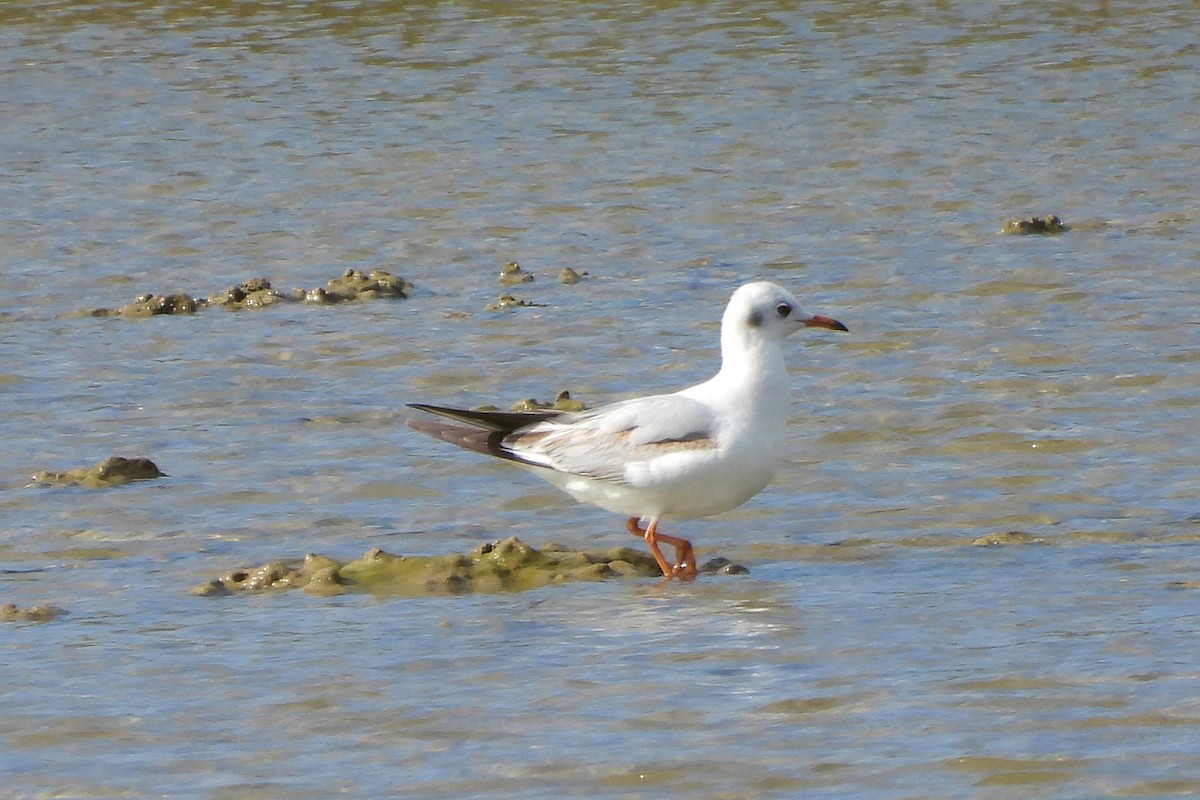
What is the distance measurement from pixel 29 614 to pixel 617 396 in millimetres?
3722

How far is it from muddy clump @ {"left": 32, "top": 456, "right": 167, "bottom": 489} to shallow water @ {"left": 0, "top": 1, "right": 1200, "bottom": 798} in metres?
0.09

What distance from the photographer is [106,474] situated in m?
9.15

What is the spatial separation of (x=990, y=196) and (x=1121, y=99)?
382cm

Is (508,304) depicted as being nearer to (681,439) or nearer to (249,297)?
(249,297)

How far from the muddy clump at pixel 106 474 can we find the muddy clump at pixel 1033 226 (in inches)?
246

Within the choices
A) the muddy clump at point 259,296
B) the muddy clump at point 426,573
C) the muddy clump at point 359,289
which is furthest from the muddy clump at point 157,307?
the muddy clump at point 426,573

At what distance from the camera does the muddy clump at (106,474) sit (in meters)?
9.14

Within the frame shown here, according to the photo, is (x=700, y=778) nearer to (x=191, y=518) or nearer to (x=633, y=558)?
(x=633, y=558)

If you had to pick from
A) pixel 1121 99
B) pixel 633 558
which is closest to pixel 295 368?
pixel 633 558

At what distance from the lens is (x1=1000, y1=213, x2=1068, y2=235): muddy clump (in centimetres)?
1362

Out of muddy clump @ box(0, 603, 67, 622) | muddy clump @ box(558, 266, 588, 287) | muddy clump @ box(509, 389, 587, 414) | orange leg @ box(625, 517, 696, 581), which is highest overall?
muddy clump @ box(558, 266, 588, 287)

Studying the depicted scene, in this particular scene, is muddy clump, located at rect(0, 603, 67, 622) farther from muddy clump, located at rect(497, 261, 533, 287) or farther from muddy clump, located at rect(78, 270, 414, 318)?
muddy clump, located at rect(497, 261, 533, 287)

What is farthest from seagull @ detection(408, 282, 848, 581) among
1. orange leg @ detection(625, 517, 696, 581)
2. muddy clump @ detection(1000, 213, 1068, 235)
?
muddy clump @ detection(1000, 213, 1068, 235)

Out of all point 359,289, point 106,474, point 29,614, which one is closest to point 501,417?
point 106,474
